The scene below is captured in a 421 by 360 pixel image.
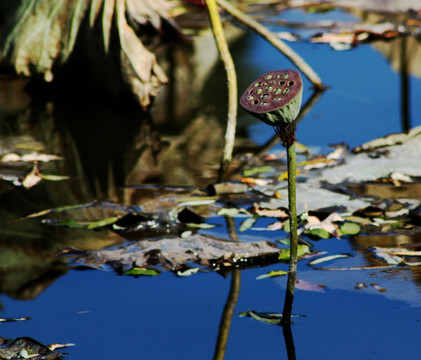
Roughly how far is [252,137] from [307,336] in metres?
1.75

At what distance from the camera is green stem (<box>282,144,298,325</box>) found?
165 cm

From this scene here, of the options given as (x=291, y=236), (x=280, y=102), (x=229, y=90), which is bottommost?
(x=291, y=236)

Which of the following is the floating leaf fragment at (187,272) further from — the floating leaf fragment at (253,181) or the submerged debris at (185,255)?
the floating leaf fragment at (253,181)

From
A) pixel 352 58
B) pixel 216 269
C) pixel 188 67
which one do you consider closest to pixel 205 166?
pixel 216 269

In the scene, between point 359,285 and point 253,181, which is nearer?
point 359,285

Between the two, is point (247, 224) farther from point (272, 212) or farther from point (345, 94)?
point (345, 94)

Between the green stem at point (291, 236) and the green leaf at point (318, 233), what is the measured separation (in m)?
0.56

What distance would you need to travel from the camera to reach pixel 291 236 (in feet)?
5.58

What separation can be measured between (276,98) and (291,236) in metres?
0.34

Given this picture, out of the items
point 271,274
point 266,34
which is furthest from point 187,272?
point 266,34

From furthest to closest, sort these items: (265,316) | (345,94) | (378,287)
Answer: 1. (345,94)
2. (378,287)
3. (265,316)

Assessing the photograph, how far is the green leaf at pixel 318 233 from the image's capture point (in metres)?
2.29

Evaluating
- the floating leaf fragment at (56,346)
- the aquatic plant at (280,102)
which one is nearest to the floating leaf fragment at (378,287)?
the aquatic plant at (280,102)

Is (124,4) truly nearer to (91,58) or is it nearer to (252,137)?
(91,58)
